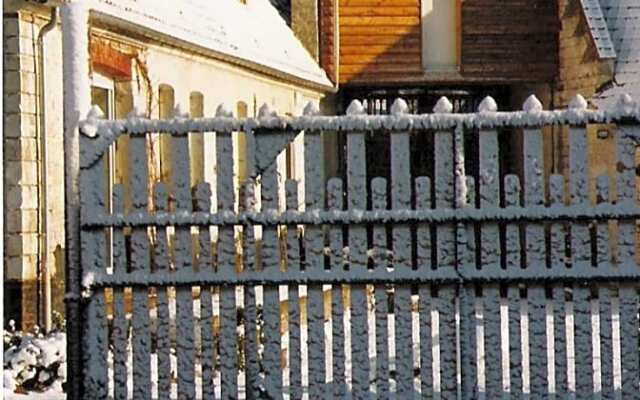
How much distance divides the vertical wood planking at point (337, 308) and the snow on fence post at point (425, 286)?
42cm

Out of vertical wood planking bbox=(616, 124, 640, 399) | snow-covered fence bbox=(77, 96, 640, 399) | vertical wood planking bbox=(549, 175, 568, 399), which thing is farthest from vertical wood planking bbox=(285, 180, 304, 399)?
vertical wood planking bbox=(616, 124, 640, 399)

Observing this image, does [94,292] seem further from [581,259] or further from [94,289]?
[581,259]

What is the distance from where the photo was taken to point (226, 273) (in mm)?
6301

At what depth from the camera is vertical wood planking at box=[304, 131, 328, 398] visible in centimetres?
623

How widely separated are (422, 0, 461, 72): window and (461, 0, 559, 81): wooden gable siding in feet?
0.87

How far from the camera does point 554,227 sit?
20.5ft

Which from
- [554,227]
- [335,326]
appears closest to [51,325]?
[335,326]

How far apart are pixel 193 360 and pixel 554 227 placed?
207 centimetres

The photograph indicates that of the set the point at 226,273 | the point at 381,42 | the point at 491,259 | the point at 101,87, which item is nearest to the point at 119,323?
the point at 226,273

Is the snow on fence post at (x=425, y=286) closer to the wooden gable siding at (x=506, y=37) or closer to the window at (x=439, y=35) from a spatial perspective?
the wooden gable siding at (x=506, y=37)

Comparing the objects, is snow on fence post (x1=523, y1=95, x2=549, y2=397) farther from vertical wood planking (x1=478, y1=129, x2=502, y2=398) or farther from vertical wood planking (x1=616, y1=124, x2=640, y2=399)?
vertical wood planking (x1=616, y1=124, x2=640, y2=399)

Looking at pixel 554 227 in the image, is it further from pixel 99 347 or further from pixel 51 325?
pixel 51 325

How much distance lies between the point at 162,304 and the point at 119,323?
0.85 ft

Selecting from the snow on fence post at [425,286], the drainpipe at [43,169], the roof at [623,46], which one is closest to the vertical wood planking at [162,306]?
the snow on fence post at [425,286]
